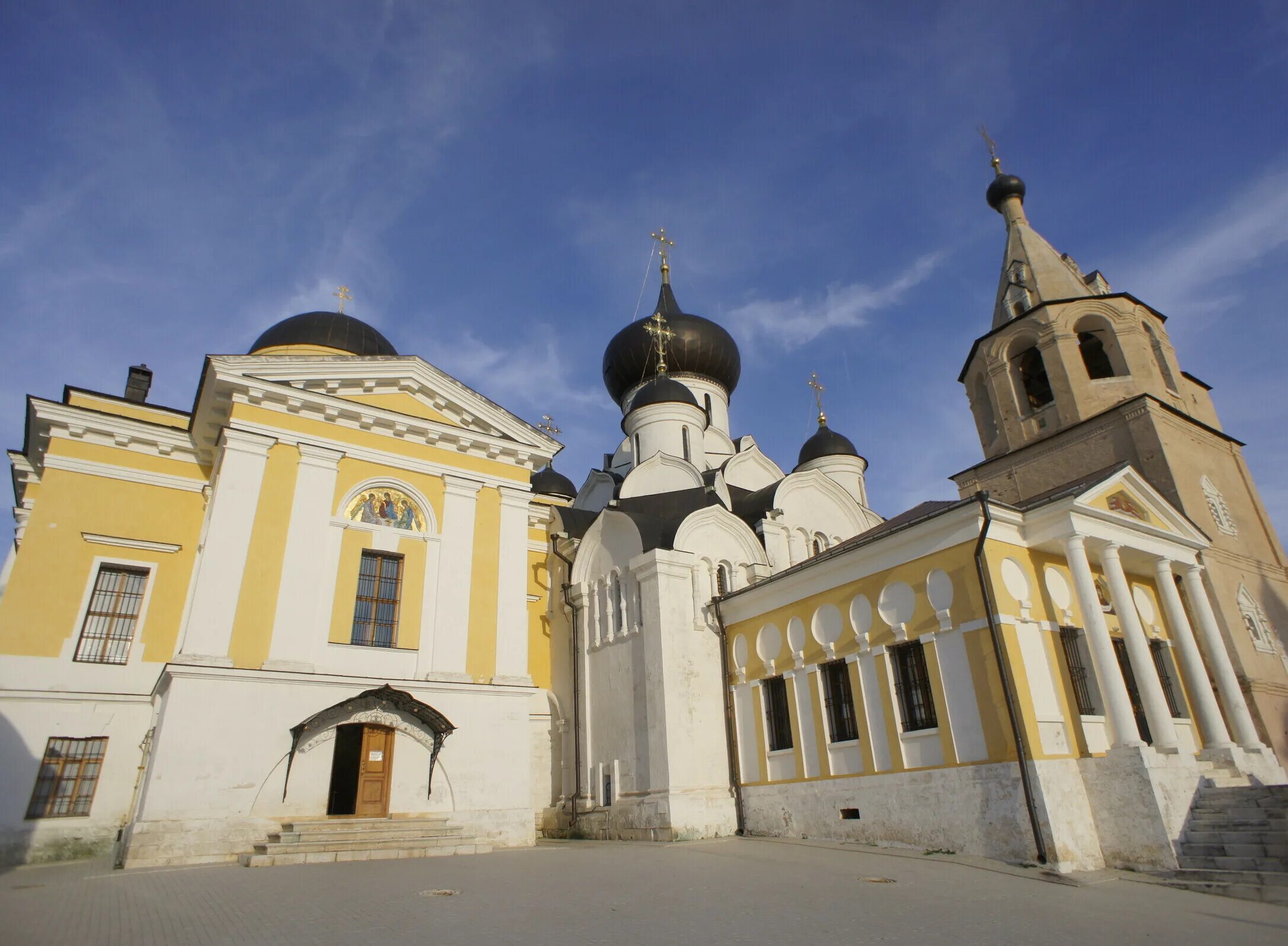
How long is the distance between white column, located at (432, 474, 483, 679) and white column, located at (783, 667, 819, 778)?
583cm

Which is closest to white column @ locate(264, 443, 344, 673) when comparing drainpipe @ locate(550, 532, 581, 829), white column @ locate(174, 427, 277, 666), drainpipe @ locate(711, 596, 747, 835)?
white column @ locate(174, 427, 277, 666)

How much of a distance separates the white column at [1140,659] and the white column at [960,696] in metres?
2.38

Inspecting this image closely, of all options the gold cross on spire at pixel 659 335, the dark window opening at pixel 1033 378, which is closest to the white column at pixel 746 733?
the dark window opening at pixel 1033 378

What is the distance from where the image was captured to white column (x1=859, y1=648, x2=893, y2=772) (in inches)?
474

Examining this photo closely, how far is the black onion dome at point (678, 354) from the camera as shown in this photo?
24.8 m

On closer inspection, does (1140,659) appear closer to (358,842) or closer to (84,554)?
(358,842)

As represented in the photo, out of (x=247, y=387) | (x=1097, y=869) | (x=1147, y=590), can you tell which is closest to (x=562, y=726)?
(x=247, y=387)

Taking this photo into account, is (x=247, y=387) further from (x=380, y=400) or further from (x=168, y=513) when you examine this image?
(x=168, y=513)

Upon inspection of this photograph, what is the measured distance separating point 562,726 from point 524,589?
14.3 feet

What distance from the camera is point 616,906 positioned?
21.7 feet

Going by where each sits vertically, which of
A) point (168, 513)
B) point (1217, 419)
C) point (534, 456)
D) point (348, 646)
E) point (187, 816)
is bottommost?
point (187, 816)

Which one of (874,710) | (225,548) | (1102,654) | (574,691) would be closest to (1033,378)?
(1102,654)

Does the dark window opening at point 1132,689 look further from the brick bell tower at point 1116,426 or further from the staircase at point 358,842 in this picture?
the staircase at point 358,842

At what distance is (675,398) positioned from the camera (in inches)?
890
